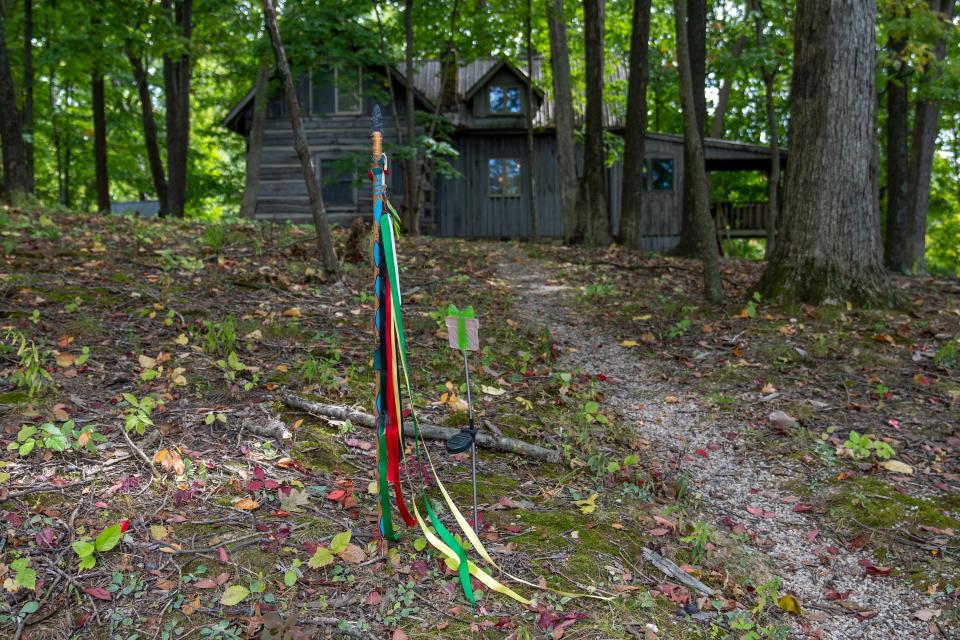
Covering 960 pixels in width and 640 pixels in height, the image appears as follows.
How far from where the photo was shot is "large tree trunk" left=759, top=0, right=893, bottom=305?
728 cm

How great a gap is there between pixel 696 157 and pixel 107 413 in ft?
21.8

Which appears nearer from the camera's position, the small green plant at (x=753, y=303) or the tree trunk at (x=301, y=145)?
the tree trunk at (x=301, y=145)

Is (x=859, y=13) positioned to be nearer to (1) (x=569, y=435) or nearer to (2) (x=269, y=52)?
(1) (x=569, y=435)

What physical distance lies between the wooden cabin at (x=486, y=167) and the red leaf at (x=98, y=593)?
1940 centimetres

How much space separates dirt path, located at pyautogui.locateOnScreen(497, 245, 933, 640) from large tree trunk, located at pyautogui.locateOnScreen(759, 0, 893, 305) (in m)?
2.26

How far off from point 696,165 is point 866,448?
13.5 ft

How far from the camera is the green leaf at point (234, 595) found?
288 cm

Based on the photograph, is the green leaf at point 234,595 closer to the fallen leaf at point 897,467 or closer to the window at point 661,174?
the fallen leaf at point 897,467

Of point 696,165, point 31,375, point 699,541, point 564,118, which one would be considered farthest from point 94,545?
point 564,118

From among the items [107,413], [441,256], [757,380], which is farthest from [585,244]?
[107,413]

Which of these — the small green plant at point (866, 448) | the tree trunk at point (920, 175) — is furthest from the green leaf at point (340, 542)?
the tree trunk at point (920, 175)

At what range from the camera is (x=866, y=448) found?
16.0 feet

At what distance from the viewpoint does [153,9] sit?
13.1 metres

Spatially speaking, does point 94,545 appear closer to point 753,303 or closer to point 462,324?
point 462,324
